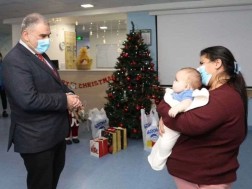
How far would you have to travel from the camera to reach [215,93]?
1.14 metres

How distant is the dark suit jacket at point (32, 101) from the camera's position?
1441mm

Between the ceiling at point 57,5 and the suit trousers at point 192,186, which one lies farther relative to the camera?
the ceiling at point 57,5

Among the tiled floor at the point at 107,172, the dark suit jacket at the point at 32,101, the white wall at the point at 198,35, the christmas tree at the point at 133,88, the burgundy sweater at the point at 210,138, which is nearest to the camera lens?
the burgundy sweater at the point at 210,138

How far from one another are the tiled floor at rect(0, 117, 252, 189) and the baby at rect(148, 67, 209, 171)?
1501mm

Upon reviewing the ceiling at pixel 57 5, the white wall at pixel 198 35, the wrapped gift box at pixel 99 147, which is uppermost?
the ceiling at pixel 57 5

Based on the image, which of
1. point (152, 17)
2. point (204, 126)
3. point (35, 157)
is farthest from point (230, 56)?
point (152, 17)

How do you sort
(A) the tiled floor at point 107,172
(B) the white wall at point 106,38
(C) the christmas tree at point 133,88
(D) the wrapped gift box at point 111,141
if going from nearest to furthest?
(A) the tiled floor at point 107,172 < (D) the wrapped gift box at point 111,141 < (C) the christmas tree at point 133,88 < (B) the white wall at point 106,38

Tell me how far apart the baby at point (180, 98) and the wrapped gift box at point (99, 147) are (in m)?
2.23

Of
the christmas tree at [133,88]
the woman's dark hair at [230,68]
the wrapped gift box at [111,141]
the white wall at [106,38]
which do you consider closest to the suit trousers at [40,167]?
the woman's dark hair at [230,68]

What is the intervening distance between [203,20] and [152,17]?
3.07 feet

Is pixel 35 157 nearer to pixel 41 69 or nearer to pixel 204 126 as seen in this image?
pixel 41 69

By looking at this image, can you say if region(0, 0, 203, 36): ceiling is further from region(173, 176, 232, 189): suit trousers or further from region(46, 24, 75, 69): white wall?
region(173, 176, 232, 189): suit trousers

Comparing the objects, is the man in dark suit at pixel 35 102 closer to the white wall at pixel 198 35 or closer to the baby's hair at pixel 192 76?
the baby's hair at pixel 192 76

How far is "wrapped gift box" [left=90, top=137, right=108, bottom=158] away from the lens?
137 inches
